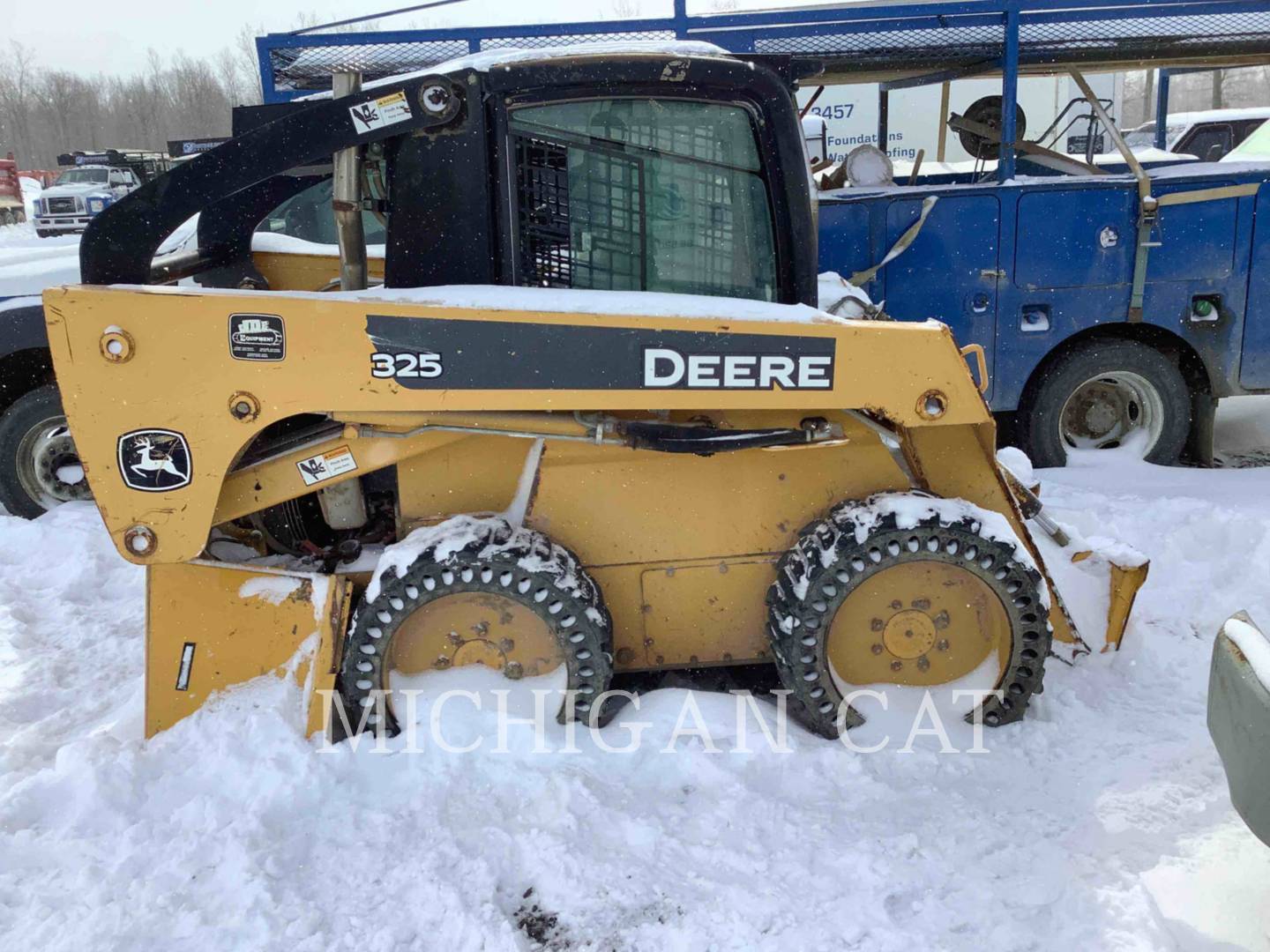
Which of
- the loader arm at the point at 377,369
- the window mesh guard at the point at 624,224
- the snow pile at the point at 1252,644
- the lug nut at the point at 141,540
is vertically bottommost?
the snow pile at the point at 1252,644

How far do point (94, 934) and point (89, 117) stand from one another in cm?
7311

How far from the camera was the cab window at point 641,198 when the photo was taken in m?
3.07

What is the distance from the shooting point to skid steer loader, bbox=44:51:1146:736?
2941 mm

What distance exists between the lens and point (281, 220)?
5977 millimetres

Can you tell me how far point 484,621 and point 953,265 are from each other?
4.16 m

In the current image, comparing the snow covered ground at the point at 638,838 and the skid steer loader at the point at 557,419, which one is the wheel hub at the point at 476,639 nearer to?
the skid steer loader at the point at 557,419

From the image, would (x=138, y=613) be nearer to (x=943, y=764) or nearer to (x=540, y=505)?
(x=540, y=505)

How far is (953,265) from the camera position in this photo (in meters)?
6.09

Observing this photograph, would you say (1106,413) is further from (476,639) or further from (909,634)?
(476,639)

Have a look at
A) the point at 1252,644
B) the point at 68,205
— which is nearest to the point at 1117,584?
the point at 1252,644

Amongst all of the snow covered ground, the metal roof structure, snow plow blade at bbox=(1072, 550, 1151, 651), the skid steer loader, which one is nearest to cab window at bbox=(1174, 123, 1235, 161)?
the metal roof structure

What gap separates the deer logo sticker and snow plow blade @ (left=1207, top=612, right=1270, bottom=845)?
9.25ft

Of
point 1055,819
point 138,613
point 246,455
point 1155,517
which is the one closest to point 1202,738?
point 1055,819

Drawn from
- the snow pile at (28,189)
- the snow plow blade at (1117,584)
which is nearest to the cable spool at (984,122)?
the snow plow blade at (1117,584)
